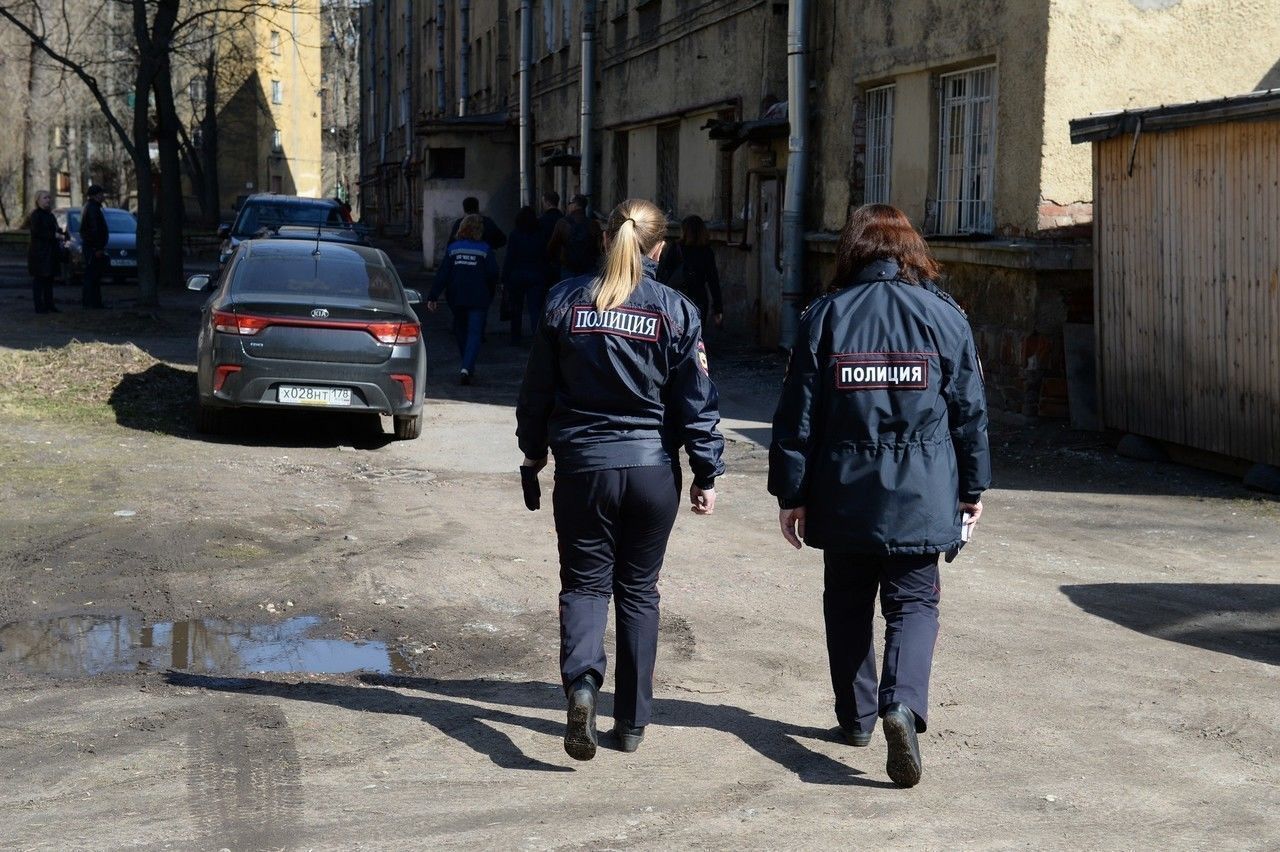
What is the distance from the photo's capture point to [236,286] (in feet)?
37.6

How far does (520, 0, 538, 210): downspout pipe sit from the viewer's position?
1262 inches

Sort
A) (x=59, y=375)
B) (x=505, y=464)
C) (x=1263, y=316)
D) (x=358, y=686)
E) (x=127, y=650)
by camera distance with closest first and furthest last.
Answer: (x=358, y=686)
(x=127, y=650)
(x=1263, y=316)
(x=505, y=464)
(x=59, y=375)

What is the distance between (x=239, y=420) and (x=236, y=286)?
1.36 metres

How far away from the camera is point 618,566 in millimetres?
4945

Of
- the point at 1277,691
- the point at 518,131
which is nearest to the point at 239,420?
the point at 1277,691

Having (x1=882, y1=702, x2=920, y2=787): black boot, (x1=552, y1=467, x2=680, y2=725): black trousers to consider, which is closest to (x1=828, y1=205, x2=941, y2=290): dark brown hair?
(x1=552, y1=467, x2=680, y2=725): black trousers

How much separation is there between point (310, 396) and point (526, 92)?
72.9ft

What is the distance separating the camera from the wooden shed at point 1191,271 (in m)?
9.66

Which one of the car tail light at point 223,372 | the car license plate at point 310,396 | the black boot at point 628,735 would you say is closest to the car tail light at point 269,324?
the car tail light at point 223,372

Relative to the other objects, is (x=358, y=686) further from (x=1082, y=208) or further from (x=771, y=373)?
(x=771, y=373)

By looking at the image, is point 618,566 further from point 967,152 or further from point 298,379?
point 967,152

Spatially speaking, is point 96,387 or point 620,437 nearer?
point 620,437

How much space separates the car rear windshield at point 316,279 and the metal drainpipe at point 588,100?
583 inches

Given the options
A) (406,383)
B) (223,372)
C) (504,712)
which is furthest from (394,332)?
(504,712)
